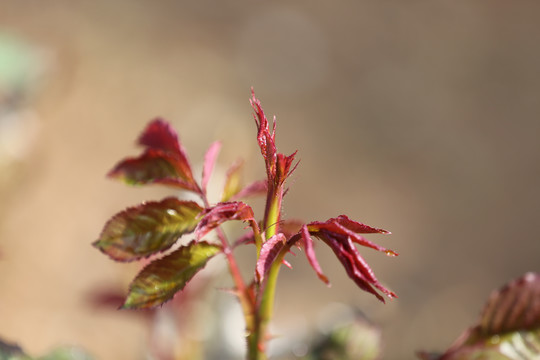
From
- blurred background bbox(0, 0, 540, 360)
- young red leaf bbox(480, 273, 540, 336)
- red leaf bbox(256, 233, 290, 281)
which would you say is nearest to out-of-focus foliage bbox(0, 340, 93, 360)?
red leaf bbox(256, 233, 290, 281)

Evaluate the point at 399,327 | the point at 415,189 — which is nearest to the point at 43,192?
the point at 399,327

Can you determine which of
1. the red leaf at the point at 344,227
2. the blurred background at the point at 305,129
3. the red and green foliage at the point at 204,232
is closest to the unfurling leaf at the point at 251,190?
the red and green foliage at the point at 204,232

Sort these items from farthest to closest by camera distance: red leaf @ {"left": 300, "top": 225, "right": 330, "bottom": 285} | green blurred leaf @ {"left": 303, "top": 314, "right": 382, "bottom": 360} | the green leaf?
green blurred leaf @ {"left": 303, "top": 314, "right": 382, "bottom": 360}
the green leaf
red leaf @ {"left": 300, "top": 225, "right": 330, "bottom": 285}

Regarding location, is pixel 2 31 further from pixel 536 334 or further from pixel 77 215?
pixel 536 334

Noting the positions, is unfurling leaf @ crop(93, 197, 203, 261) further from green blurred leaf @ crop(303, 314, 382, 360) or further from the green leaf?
green blurred leaf @ crop(303, 314, 382, 360)

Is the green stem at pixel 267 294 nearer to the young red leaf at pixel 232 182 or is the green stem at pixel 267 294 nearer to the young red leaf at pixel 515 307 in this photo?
the young red leaf at pixel 232 182

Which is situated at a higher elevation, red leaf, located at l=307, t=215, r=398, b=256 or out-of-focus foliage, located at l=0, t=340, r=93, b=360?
red leaf, located at l=307, t=215, r=398, b=256
